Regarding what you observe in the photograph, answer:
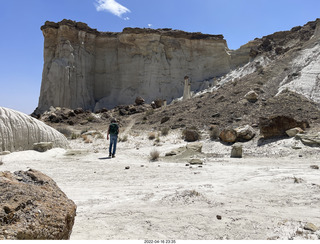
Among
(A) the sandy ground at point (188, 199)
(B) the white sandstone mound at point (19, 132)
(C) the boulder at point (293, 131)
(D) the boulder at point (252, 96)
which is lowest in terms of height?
(A) the sandy ground at point (188, 199)

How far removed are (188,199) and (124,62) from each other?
33.7 m

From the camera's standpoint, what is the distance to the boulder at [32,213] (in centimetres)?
192

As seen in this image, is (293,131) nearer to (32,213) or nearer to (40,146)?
(40,146)

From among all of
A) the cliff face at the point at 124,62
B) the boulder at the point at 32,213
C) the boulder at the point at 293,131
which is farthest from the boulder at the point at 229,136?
the cliff face at the point at 124,62

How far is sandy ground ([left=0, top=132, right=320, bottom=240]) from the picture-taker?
2.72m

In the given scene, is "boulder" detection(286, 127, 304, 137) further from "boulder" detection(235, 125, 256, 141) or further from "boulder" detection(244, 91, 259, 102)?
"boulder" detection(244, 91, 259, 102)

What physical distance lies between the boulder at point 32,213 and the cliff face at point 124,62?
102 feet

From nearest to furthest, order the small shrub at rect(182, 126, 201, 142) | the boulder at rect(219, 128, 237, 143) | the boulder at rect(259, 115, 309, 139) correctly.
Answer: the boulder at rect(259, 115, 309, 139) → the boulder at rect(219, 128, 237, 143) → the small shrub at rect(182, 126, 201, 142)

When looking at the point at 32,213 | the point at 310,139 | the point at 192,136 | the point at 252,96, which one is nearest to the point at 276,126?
the point at 310,139

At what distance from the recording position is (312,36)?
24047 millimetres

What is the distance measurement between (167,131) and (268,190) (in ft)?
32.9

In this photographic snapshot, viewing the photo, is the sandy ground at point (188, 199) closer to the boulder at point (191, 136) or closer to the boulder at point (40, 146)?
the boulder at point (40, 146)

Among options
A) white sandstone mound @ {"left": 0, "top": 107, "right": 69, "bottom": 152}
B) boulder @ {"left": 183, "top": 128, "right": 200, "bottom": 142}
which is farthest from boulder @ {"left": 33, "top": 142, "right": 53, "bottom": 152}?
boulder @ {"left": 183, "top": 128, "right": 200, "bottom": 142}

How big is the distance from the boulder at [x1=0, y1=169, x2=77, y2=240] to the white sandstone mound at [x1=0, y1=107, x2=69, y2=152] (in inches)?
272
